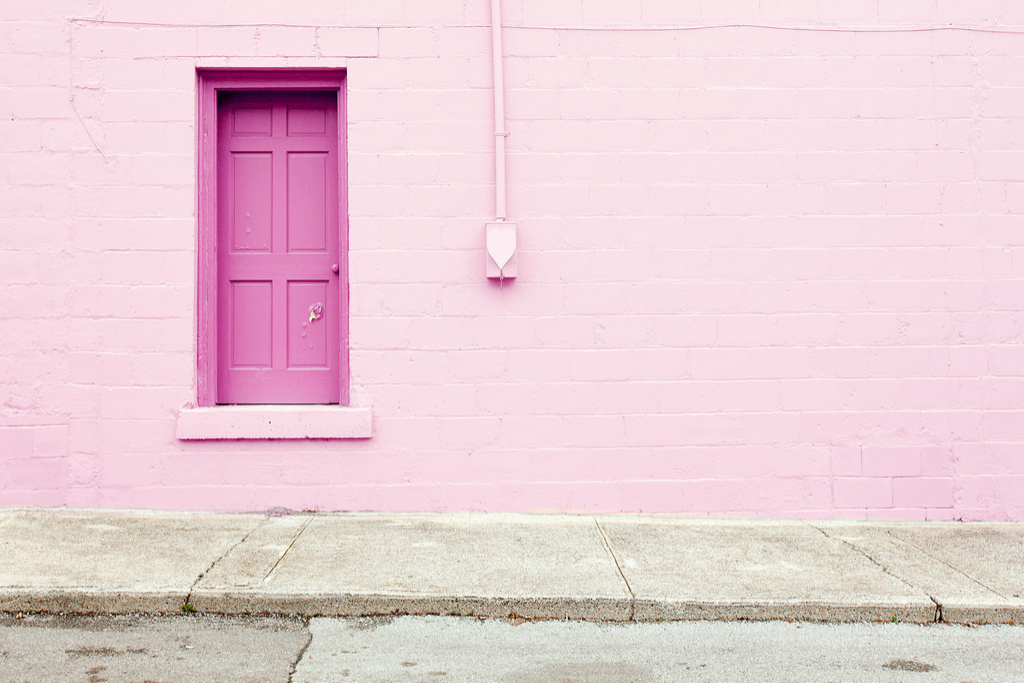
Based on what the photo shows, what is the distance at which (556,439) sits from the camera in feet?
19.3

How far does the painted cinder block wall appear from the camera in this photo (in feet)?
19.1

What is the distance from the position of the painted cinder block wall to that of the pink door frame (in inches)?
4.3

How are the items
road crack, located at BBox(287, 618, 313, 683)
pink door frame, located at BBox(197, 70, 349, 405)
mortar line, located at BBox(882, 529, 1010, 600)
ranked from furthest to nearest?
pink door frame, located at BBox(197, 70, 349, 405) → mortar line, located at BBox(882, 529, 1010, 600) → road crack, located at BBox(287, 618, 313, 683)

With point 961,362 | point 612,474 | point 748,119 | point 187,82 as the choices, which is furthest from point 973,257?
point 187,82

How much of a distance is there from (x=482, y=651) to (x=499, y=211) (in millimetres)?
3043

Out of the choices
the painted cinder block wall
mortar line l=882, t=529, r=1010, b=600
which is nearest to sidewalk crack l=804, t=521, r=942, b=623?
mortar line l=882, t=529, r=1010, b=600

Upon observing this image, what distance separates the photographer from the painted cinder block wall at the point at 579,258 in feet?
19.1

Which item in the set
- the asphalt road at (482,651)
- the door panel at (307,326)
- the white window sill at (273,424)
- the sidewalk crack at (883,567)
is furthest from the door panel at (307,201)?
the sidewalk crack at (883,567)

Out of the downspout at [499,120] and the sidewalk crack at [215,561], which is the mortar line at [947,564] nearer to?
the downspout at [499,120]

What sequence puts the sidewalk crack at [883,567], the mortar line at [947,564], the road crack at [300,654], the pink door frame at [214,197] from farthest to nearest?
the pink door frame at [214,197] < the mortar line at [947,564] < the sidewalk crack at [883,567] < the road crack at [300,654]

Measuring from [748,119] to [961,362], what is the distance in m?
2.21

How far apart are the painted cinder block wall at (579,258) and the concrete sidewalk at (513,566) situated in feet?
1.11

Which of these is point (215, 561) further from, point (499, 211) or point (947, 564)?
point (947, 564)

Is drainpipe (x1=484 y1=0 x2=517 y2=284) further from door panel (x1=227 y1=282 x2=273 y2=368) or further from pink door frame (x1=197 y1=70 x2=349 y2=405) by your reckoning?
door panel (x1=227 y1=282 x2=273 y2=368)
